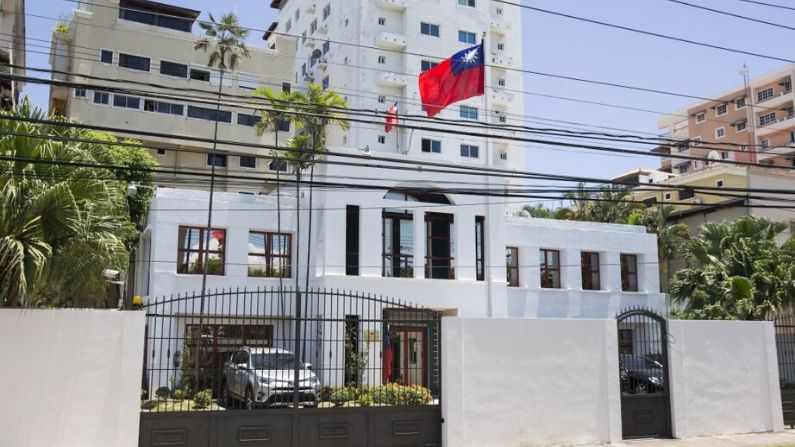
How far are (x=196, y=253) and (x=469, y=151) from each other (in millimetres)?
37301

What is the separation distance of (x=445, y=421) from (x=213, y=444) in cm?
426

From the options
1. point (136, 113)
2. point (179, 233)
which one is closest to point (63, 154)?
point (179, 233)

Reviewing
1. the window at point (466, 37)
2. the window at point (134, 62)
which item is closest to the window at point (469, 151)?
the window at point (466, 37)

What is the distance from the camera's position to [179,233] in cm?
2653

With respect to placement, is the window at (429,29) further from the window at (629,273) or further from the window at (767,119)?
the window at (767,119)

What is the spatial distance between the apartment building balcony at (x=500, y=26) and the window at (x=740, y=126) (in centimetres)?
2518

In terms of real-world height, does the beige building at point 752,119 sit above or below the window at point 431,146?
above

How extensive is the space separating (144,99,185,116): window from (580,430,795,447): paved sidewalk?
4093 cm

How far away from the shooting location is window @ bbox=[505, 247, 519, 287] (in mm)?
31281

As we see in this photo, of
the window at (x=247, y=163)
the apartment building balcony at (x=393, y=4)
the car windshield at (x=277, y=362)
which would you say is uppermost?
the apartment building balcony at (x=393, y=4)

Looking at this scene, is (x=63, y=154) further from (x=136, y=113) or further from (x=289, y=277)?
(x=136, y=113)

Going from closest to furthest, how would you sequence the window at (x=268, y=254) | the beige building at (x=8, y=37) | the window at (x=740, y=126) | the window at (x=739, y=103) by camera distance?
the beige building at (x=8, y=37) → the window at (x=268, y=254) → the window at (x=739, y=103) → the window at (x=740, y=126)

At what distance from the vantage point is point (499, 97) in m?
62.8

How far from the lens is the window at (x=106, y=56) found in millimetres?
47812
